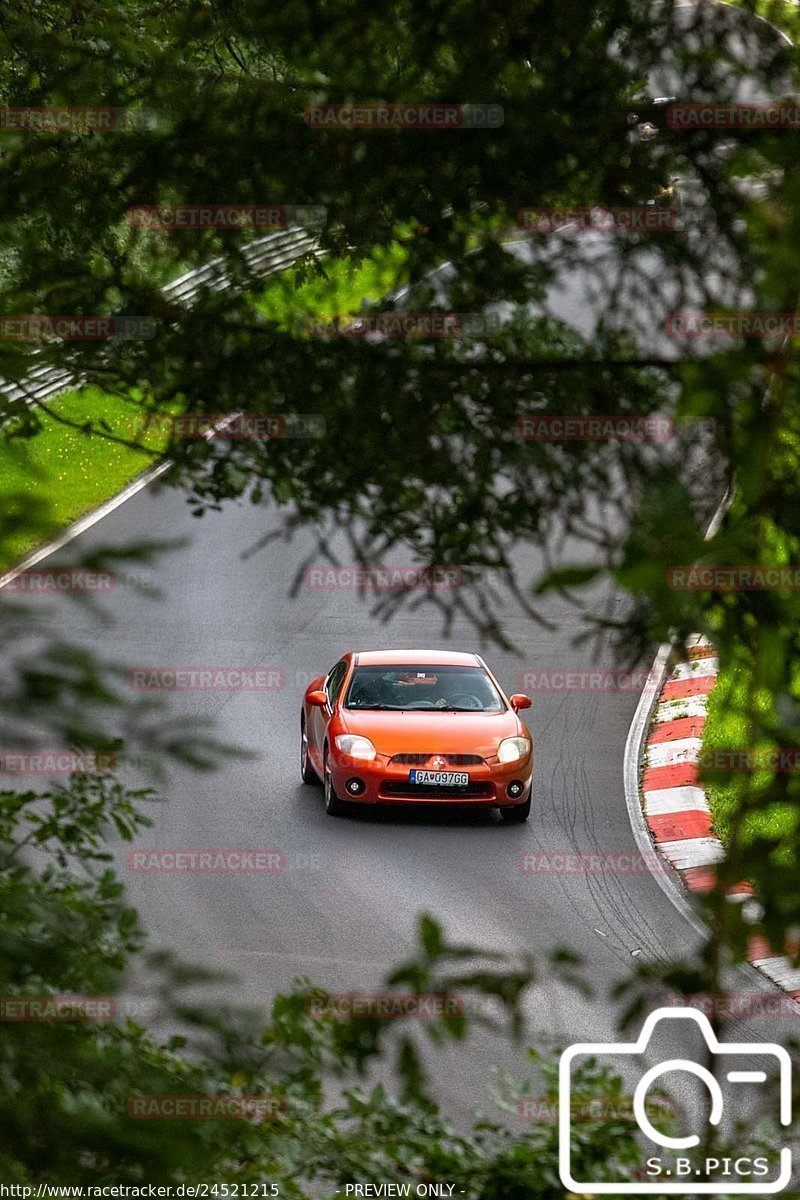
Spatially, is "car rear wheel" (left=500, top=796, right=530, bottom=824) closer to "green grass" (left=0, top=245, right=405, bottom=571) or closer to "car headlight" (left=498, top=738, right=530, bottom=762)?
"car headlight" (left=498, top=738, right=530, bottom=762)

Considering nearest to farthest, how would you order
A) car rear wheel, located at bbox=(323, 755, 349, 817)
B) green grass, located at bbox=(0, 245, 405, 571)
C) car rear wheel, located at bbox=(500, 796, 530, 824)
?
1. green grass, located at bbox=(0, 245, 405, 571)
2. car rear wheel, located at bbox=(323, 755, 349, 817)
3. car rear wheel, located at bbox=(500, 796, 530, 824)

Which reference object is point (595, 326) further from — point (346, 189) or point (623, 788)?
point (623, 788)

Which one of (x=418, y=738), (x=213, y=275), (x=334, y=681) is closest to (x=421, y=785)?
(x=418, y=738)

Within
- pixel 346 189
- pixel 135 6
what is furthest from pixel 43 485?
pixel 135 6

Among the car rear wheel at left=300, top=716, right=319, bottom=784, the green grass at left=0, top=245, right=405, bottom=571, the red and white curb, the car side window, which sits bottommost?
the red and white curb

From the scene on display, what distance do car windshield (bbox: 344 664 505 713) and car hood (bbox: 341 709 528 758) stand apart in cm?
12

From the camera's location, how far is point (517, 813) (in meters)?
12.8

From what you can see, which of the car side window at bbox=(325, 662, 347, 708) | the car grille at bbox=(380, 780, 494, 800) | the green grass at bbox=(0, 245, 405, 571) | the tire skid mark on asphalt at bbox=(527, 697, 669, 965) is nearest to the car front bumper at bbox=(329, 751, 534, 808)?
the car grille at bbox=(380, 780, 494, 800)

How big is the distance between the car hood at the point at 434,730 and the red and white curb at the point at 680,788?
1607 mm

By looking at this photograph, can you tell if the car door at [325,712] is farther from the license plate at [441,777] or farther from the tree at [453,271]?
the tree at [453,271]

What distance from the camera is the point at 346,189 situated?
372 cm

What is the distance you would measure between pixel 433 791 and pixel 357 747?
80 cm

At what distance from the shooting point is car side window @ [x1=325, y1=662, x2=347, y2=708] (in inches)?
520

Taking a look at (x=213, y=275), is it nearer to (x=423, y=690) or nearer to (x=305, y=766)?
(x=423, y=690)
